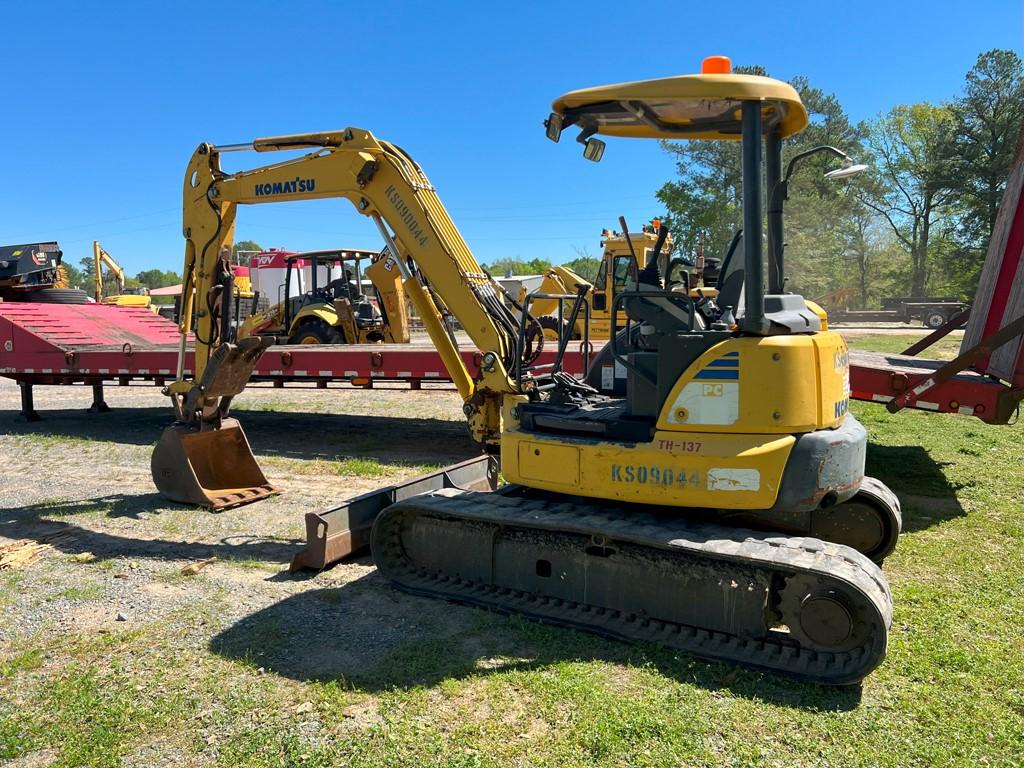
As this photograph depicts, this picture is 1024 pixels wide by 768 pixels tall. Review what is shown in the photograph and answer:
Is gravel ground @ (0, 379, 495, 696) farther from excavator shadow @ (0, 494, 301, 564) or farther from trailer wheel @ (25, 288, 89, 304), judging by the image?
trailer wheel @ (25, 288, 89, 304)

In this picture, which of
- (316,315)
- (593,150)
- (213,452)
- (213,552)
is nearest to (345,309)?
(316,315)

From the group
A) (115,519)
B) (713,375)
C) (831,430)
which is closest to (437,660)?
(713,375)

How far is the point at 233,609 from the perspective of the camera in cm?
500

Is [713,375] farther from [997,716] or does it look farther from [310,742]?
[310,742]

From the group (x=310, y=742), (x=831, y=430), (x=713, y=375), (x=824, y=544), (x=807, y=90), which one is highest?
(x=807, y=90)

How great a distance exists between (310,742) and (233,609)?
69.2 inches

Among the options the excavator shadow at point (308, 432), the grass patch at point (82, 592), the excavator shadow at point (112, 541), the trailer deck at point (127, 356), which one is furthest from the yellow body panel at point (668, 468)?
the excavator shadow at point (308, 432)

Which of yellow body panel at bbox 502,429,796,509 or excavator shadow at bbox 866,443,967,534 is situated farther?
excavator shadow at bbox 866,443,967,534

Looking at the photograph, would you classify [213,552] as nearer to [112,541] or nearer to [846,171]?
[112,541]

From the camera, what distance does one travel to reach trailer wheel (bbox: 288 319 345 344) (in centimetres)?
1588

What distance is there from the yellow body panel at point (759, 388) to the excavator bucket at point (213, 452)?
4.53 meters

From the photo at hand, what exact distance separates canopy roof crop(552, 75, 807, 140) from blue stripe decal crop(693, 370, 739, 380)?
1.46 metres

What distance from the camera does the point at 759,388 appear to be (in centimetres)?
422

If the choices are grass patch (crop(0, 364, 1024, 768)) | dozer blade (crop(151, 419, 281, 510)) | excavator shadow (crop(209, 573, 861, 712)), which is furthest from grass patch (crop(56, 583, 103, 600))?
dozer blade (crop(151, 419, 281, 510))
